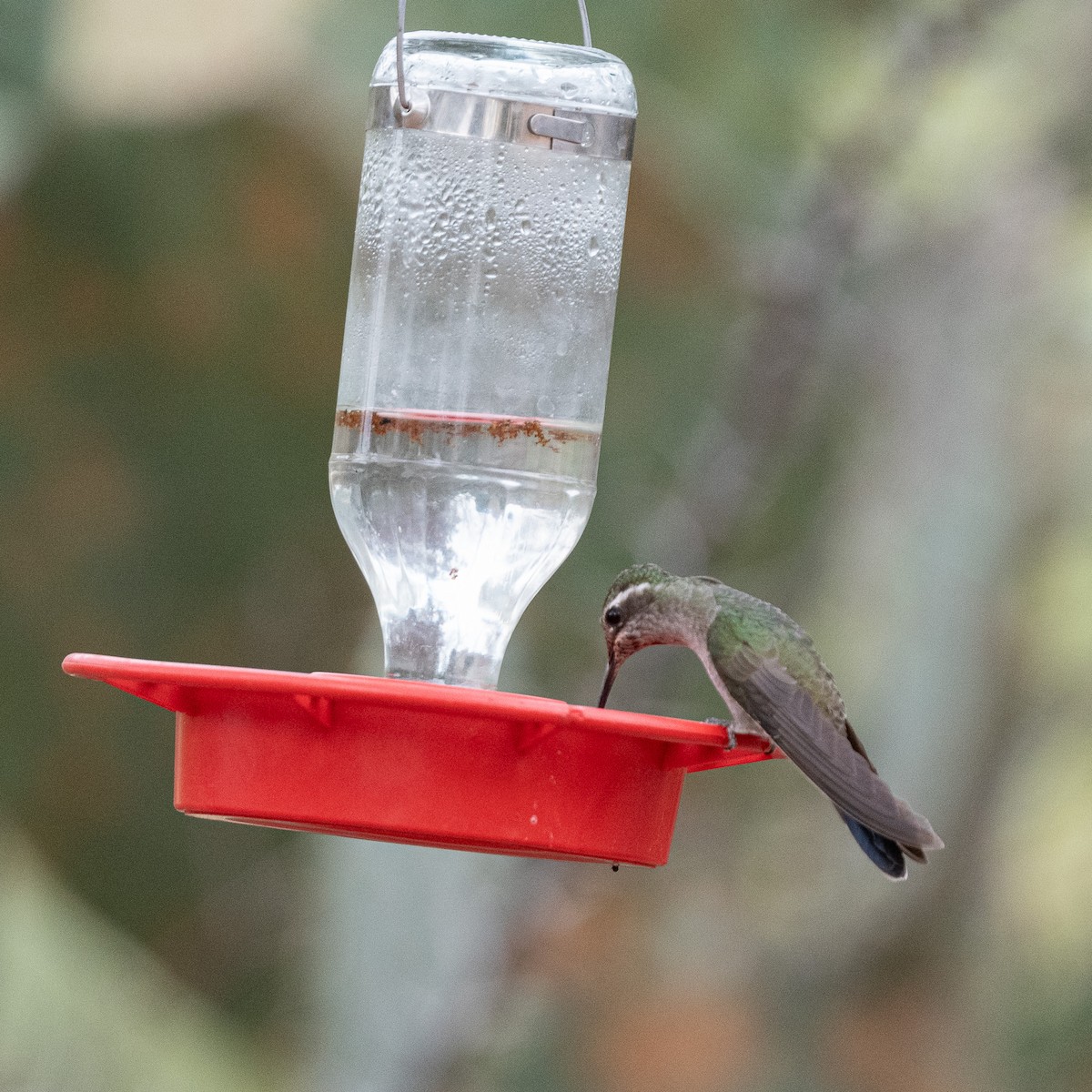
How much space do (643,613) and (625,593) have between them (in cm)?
6

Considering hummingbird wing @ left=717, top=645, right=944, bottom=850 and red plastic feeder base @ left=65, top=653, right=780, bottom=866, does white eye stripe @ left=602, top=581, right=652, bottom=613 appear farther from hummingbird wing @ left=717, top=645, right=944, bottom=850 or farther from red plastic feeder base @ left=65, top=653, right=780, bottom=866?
red plastic feeder base @ left=65, top=653, right=780, bottom=866

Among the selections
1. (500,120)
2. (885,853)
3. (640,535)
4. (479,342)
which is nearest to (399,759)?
(479,342)

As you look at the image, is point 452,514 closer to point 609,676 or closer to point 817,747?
point 609,676

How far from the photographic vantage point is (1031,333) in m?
8.17

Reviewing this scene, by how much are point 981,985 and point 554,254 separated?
693 centimetres

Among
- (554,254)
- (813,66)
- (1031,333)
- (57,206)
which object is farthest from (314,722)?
(57,206)

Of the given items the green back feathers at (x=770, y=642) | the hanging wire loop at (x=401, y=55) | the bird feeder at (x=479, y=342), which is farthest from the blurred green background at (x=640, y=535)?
the hanging wire loop at (x=401, y=55)

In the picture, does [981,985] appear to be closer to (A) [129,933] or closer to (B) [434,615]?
(A) [129,933]

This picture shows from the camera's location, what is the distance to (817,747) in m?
3.21

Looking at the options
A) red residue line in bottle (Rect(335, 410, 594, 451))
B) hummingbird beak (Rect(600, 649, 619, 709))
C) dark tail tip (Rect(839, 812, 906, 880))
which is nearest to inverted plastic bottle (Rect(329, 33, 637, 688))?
red residue line in bottle (Rect(335, 410, 594, 451))

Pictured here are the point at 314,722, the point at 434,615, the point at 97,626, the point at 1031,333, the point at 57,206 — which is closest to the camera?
the point at 314,722

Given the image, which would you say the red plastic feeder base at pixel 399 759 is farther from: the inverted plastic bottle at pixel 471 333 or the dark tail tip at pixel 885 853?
the dark tail tip at pixel 885 853

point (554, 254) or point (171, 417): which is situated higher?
point (554, 254)

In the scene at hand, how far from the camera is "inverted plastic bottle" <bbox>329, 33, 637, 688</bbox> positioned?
3262 millimetres
